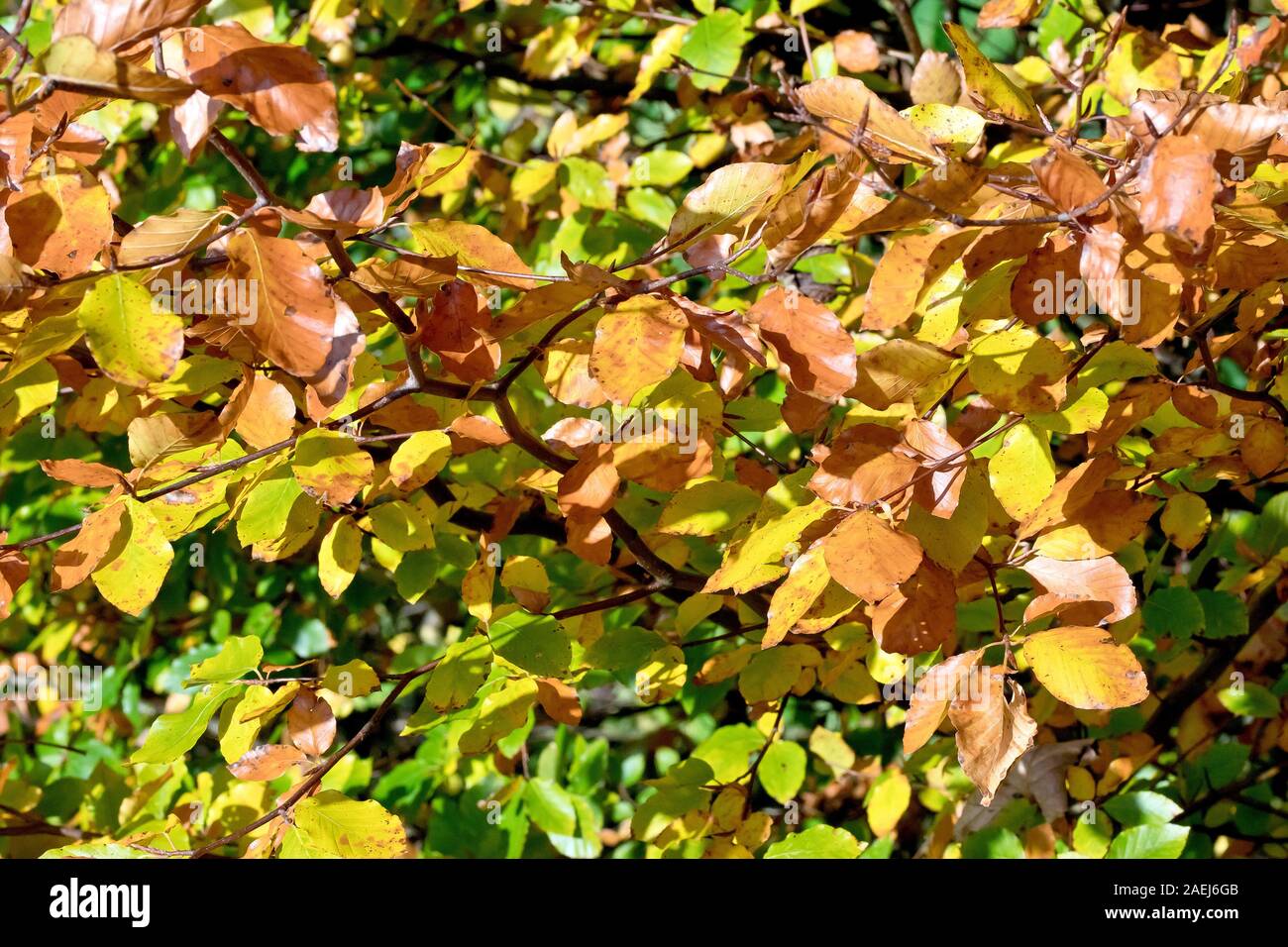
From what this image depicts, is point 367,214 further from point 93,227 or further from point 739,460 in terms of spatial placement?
point 739,460

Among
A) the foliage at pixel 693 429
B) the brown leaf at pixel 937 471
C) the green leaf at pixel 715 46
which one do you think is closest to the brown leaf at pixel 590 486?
the foliage at pixel 693 429

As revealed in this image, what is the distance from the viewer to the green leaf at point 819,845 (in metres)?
1.14

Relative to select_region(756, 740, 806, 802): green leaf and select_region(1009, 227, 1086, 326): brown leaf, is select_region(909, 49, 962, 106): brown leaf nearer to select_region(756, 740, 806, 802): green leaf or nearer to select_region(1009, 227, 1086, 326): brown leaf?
select_region(1009, 227, 1086, 326): brown leaf

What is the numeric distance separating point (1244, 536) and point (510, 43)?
1698mm

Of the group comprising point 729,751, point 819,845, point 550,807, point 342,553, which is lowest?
point 550,807

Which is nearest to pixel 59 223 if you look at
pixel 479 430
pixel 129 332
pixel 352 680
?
pixel 129 332

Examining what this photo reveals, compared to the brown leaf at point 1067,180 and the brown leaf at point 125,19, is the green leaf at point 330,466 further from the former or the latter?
the brown leaf at point 1067,180

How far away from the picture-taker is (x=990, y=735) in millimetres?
822

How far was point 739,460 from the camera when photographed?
A: 43.9 inches

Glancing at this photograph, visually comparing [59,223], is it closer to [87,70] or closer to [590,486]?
[87,70]

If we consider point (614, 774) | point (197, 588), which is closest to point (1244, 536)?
point (614, 774)

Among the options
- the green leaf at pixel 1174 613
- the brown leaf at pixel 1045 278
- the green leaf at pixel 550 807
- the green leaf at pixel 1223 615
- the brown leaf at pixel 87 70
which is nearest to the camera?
the brown leaf at pixel 87 70

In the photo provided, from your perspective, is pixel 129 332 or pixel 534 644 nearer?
pixel 129 332

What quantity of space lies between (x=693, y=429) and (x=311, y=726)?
1.59 feet
